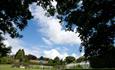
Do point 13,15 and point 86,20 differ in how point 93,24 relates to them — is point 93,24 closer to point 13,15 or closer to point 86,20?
point 86,20

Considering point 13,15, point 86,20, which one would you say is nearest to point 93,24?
point 86,20

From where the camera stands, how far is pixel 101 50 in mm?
22734

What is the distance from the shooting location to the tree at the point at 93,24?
21781mm

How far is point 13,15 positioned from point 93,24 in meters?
5.92

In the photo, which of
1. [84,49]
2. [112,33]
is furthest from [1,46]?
[112,33]

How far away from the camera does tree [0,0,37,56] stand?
20.0 m

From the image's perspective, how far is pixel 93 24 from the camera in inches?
886

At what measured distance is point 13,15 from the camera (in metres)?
20.9

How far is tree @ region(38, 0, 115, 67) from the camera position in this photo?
21.8m

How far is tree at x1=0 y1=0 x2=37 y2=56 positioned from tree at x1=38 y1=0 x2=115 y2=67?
179 cm

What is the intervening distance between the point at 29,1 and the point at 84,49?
5.90 m

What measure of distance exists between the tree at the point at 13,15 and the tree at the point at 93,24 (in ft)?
5.86

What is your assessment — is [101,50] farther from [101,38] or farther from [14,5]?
[14,5]

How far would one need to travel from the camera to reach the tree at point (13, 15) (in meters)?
20.0
